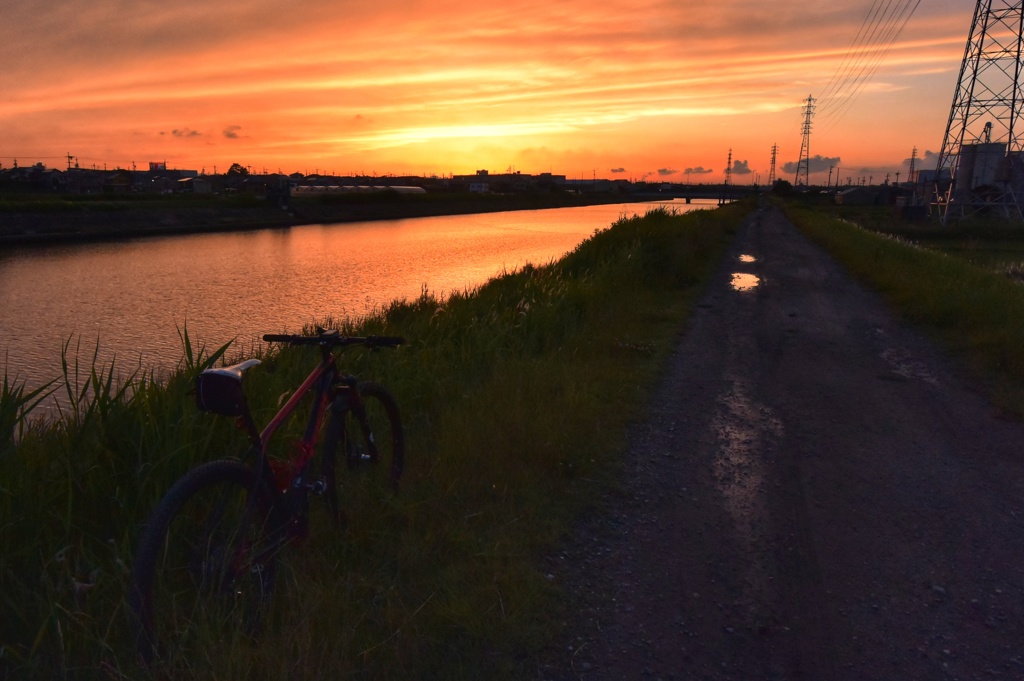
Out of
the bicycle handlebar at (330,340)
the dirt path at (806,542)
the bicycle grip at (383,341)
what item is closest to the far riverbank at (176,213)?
the bicycle handlebar at (330,340)

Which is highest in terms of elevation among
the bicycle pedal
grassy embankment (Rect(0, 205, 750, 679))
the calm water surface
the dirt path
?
the bicycle pedal

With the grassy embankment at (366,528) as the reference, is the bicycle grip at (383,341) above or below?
above

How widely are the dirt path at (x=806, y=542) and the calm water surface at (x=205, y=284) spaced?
436 cm

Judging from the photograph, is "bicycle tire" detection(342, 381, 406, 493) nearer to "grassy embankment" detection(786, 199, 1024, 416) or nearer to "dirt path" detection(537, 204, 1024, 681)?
"dirt path" detection(537, 204, 1024, 681)

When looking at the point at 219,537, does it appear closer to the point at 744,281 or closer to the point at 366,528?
the point at 366,528

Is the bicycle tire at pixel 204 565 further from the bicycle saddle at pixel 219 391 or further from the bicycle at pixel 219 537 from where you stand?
the bicycle saddle at pixel 219 391

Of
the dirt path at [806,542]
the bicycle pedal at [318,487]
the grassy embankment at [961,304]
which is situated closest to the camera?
the dirt path at [806,542]

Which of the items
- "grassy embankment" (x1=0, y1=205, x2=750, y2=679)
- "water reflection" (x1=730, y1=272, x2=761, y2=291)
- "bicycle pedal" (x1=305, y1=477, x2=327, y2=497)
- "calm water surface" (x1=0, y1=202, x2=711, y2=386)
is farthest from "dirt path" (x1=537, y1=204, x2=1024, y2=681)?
"water reflection" (x1=730, y1=272, x2=761, y2=291)

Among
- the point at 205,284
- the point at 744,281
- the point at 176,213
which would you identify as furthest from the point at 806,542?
the point at 176,213

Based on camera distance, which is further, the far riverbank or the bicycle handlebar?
the far riverbank

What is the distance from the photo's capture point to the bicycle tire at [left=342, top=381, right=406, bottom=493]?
4348 millimetres

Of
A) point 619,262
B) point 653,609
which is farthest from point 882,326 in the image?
point 653,609

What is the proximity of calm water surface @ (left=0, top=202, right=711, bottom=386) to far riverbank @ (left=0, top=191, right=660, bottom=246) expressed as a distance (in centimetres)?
356

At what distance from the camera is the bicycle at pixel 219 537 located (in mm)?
2715
